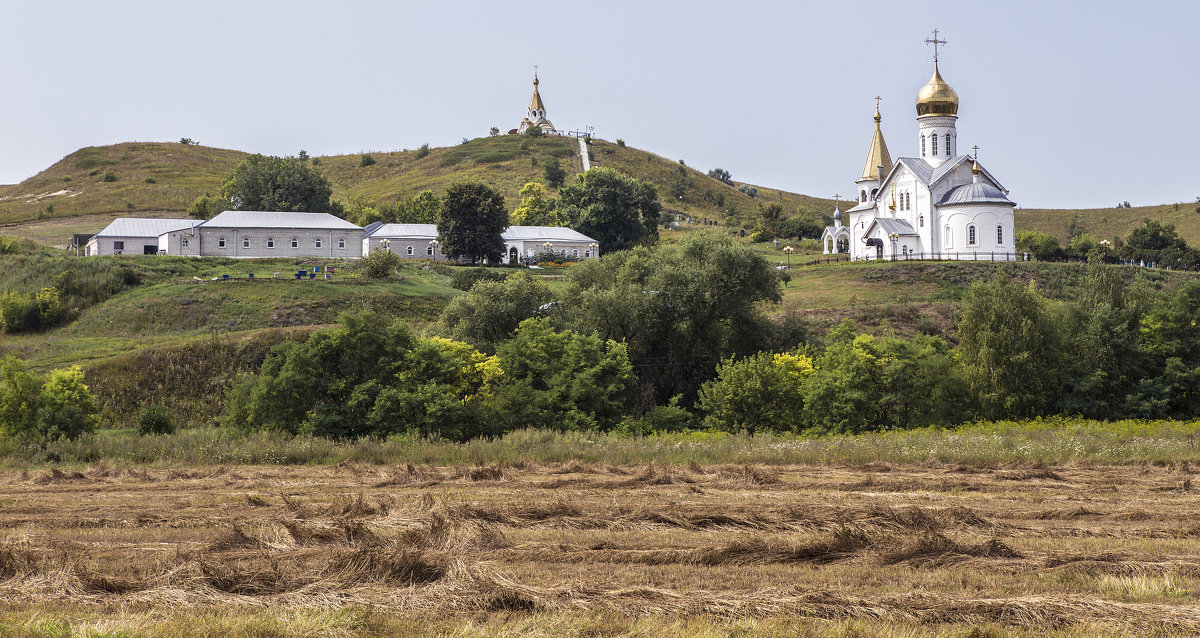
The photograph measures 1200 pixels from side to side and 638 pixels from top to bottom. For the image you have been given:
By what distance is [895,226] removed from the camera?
84.2 metres

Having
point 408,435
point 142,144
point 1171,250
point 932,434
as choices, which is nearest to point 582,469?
point 408,435

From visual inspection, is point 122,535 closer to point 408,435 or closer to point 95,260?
point 408,435

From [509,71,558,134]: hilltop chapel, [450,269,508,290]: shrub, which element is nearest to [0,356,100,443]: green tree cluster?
[450,269,508,290]: shrub

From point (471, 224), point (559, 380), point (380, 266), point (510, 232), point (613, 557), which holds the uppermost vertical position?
point (471, 224)

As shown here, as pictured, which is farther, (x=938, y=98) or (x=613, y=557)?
(x=938, y=98)

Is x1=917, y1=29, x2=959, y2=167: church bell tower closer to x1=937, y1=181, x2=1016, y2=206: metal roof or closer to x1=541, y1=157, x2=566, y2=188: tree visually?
x1=937, y1=181, x2=1016, y2=206: metal roof

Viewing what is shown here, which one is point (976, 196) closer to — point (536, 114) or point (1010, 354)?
point (1010, 354)

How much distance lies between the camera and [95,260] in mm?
64312

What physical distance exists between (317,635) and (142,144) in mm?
169243

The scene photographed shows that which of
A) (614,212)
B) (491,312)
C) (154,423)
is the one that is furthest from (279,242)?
(154,423)

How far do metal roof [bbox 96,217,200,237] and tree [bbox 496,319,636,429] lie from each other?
180ft

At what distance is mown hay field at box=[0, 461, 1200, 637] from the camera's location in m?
10.2

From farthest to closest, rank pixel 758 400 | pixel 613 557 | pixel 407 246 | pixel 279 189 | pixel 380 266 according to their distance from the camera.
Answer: pixel 279 189
pixel 407 246
pixel 380 266
pixel 758 400
pixel 613 557

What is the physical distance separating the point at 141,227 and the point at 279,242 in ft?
38.6
